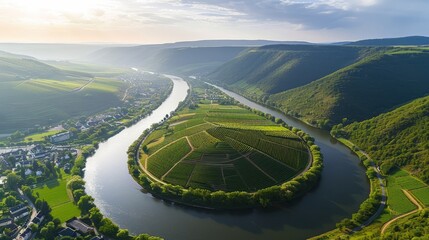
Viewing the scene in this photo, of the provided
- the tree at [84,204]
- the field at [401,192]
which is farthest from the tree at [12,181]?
the field at [401,192]

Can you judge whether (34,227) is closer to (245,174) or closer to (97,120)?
(245,174)

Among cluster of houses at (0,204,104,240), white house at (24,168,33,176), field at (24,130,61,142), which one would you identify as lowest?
field at (24,130,61,142)

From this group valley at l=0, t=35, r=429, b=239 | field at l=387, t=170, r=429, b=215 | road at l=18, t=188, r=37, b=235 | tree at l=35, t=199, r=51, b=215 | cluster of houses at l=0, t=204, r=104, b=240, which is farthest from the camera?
field at l=387, t=170, r=429, b=215

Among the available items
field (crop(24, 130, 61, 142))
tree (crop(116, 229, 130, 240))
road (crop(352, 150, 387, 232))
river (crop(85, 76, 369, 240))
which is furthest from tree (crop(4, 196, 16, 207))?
road (crop(352, 150, 387, 232))

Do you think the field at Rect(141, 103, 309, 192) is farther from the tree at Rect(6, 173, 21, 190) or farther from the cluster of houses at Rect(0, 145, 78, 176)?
the tree at Rect(6, 173, 21, 190)

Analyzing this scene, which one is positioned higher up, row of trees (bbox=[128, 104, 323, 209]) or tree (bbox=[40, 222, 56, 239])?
row of trees (bbox=[128, 104, 323, 209])

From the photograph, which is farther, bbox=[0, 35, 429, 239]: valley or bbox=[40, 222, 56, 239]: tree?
bbox=[0, 35, 429, 239]: valley

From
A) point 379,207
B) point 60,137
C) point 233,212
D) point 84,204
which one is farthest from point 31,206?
point 379,207
